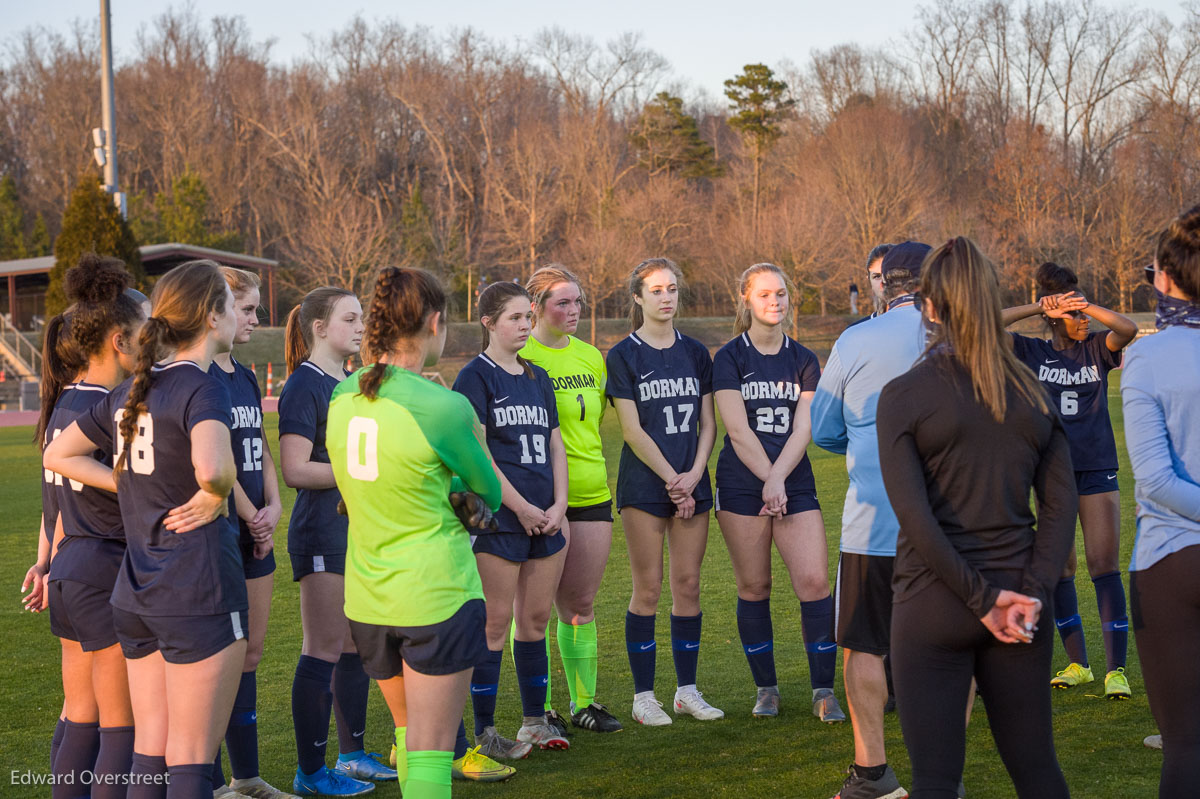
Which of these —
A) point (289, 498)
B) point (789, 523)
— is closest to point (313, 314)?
point (789, 523)

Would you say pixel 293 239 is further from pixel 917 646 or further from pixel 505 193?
pixel 917 646

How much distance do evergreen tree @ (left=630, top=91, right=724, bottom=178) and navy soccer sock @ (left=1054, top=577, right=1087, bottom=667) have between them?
50098mm

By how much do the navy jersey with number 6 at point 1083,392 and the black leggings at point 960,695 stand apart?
2.74 meters

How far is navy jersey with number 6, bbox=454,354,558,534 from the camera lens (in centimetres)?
457

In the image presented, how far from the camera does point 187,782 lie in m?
3.03

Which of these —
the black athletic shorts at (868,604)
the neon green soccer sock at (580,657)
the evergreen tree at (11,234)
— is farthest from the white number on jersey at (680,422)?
the evergreen tree at (11,234)

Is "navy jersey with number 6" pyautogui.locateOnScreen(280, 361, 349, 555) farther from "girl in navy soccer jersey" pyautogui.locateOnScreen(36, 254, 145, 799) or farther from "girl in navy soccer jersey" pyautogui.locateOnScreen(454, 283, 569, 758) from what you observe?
"girl in navy soccer jersey" pyautogui.locateOnScreen(36, 254, 145, 799)

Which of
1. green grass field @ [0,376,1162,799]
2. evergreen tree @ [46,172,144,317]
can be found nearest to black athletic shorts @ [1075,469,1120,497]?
green grass field @ [0,376,1162,799]

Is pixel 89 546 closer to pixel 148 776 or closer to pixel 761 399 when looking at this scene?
pixel 148 776

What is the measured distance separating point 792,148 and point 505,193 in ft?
50.8

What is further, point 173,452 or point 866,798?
point 866,798

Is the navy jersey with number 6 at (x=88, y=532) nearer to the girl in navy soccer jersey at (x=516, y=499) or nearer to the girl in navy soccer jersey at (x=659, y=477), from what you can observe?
the girl in navy soccer jersey at (x=516, y=499)

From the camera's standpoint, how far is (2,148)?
61.3 m

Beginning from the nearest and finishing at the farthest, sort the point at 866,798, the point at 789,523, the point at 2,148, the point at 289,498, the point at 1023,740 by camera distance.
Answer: the point at 1023,740 < the point at 866,798 < the point at 789,523 < the point at 289,498 < the point at 2,148
